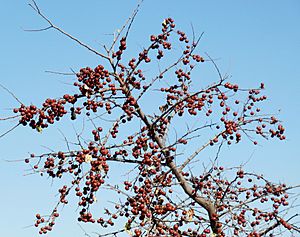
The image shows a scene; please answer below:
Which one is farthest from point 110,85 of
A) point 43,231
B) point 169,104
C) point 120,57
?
point 43,231

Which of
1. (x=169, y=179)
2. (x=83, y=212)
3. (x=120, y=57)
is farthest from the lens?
(x=169, y=179)

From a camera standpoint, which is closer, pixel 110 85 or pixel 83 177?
pixel 83 177

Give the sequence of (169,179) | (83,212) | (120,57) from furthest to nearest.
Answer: (169,179) → (120,57) → (83,212)

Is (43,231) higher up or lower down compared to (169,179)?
lower down

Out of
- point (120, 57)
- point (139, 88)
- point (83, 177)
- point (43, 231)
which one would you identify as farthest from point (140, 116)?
point (43, 231)

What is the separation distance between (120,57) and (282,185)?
2940 millimetres

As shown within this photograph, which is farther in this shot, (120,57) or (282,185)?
(282,185)

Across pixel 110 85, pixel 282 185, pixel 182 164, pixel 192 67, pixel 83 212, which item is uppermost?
pixel 192 67

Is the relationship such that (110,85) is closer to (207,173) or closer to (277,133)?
(207,173)

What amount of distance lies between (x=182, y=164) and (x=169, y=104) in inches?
34.7

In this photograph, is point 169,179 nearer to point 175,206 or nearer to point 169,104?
point 175,206

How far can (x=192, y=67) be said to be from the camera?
7.21 metres

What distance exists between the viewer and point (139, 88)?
21.7ft

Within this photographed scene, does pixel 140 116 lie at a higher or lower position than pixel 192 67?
lower
